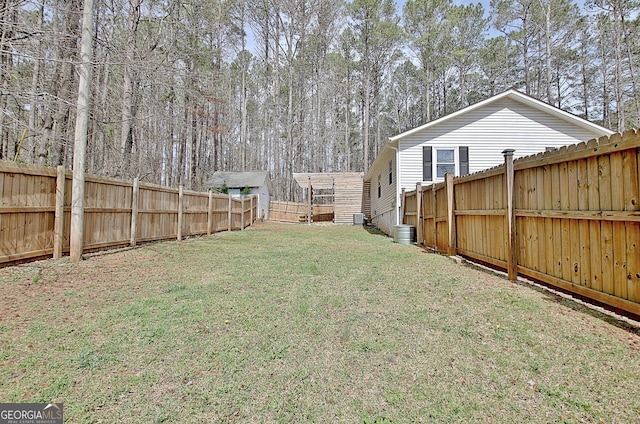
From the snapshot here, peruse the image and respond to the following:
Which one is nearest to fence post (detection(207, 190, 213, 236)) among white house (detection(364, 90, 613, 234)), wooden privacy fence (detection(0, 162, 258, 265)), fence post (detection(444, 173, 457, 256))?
wooden privacy fence (detection(0, 162, 258, 265))

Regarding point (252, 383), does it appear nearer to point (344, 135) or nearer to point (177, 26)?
point (177, 26)

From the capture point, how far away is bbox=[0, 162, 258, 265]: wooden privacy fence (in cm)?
454

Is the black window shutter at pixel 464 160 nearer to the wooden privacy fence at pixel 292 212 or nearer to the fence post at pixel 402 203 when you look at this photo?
the fence post at pixel 402 203

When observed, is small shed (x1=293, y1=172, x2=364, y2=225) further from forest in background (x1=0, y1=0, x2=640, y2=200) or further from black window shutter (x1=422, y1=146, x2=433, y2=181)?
black window shutter (x1=422, y1=146, x2=433, y2=181)

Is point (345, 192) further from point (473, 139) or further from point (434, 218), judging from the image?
point (434, 218)

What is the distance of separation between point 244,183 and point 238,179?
105 cm

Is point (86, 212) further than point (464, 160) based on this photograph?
No

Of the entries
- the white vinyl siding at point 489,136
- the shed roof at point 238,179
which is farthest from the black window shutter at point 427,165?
the shed roof at point 238,179

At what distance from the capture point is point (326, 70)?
26.7 m

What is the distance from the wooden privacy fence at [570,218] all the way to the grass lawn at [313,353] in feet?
1.04

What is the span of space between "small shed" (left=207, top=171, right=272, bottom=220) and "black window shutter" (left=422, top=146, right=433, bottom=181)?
44.7ft

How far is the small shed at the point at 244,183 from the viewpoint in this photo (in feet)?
75.0

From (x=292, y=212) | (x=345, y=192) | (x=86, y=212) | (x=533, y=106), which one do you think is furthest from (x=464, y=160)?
(x=292, y=212)

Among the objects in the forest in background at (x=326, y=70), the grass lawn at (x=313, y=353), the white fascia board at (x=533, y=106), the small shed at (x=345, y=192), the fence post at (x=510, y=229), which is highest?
the forest in background at (x=326, y=70)
